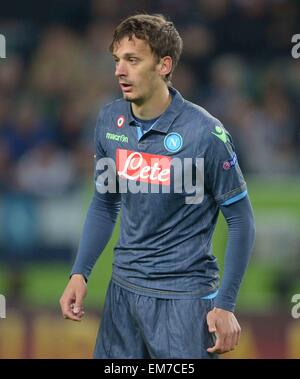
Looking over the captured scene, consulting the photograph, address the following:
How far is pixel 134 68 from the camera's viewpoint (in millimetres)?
4391

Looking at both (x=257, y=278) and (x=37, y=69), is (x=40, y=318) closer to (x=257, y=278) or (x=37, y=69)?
(x=257, y=278)

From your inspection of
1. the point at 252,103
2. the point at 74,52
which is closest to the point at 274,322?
the point at 252,103

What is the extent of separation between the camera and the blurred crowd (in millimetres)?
9125

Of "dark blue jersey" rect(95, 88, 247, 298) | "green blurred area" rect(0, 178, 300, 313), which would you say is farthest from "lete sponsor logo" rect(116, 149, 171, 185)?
"green blurred area" rect(0, 178, 300, 313)

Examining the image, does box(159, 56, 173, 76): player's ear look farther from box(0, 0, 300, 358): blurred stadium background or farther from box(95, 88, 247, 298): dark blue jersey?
box(0, 0, 300, 358): blurred stadium background

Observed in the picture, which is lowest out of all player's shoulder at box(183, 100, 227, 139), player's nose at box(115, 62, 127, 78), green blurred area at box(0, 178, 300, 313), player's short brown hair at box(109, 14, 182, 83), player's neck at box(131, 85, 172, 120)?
green blurred area at box(0, 178, 300, 313)

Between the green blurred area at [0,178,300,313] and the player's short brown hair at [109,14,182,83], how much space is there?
3847mm

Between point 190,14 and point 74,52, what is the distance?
1230mm

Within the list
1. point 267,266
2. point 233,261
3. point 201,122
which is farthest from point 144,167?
point 267,266

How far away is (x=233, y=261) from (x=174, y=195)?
369 mm

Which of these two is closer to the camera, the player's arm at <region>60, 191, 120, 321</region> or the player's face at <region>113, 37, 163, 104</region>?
the player's face at <region>113, 37, 163, 104</region>

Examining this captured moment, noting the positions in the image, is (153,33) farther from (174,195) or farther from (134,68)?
(174,195)

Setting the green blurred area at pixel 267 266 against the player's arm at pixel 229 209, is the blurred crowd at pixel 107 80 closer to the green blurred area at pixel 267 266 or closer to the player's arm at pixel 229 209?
the green blurred area at pixel 267 266

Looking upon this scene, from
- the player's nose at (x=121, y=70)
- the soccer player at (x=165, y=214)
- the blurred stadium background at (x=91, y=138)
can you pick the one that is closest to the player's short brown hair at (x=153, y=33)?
the soccer player at (x=165, y=214)
